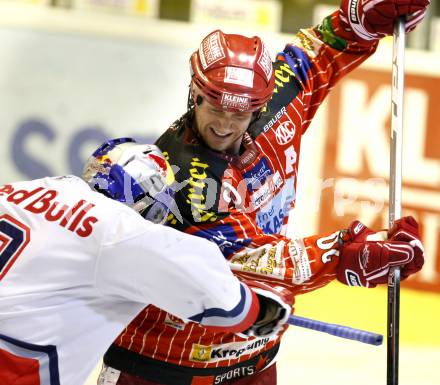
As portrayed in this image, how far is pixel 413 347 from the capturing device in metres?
4.34

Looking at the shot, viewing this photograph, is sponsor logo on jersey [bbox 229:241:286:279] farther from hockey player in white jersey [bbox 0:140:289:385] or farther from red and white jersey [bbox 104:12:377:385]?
hockey player in white jersey [bbox 0:140:289:385]

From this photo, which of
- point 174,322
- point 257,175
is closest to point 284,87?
point 257,175

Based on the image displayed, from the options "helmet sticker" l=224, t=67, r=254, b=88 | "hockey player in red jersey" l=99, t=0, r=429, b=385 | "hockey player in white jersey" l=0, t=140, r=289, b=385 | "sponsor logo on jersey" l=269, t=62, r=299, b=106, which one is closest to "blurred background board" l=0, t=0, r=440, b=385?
"sponsor logo on jersey" l=269, t=62, r=299, b=106

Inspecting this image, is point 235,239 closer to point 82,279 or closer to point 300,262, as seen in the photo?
point 300,262

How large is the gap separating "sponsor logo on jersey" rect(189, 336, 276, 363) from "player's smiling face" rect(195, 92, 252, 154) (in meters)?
0.55

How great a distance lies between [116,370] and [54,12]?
8.75ft

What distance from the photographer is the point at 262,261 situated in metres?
2.48

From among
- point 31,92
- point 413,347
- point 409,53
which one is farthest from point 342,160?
point 31,92

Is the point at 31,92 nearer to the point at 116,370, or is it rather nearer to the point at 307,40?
the point at 307,40

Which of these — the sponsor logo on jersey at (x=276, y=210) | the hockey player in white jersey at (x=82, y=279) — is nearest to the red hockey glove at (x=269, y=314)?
the hockey player in white jersey at (x=82, y=279)

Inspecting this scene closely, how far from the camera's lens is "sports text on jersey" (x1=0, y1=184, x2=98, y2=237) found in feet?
6.23

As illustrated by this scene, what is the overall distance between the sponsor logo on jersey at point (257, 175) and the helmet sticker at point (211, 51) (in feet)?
1.12

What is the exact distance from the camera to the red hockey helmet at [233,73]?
7.93 ft

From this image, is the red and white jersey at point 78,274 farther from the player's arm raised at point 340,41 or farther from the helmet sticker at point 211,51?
the player's arm raised at point 340,41
